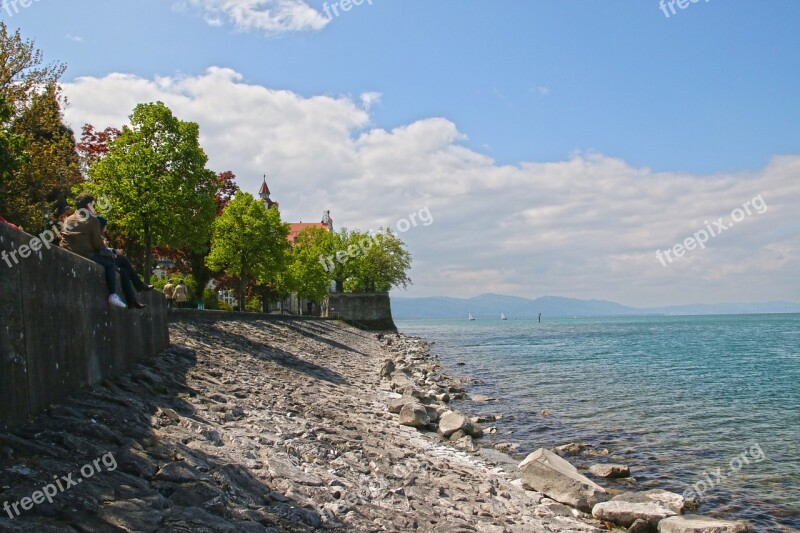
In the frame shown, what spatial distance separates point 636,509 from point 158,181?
80.1ft

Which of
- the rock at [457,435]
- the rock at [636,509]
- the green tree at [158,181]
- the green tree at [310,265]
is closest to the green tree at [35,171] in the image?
the green tree at [158,181]

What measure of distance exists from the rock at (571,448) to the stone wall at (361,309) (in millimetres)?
69225

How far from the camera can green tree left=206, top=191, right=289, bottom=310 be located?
45125 mm

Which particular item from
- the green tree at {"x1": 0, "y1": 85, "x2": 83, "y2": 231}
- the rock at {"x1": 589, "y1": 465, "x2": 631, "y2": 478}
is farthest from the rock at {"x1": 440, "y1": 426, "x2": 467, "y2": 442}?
the green tree at {"x1": 0, "y1": 85, "x2": 83, "y2": 231}

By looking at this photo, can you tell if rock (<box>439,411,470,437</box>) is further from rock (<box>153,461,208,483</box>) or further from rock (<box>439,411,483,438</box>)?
rock (<box>153,461,208,483</box>)

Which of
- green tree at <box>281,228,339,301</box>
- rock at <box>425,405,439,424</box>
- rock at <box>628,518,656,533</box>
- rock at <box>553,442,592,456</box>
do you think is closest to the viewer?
rock at <box>628,518,656,533</box>

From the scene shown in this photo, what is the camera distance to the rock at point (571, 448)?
14.5m

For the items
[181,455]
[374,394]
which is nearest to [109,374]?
[181,455]

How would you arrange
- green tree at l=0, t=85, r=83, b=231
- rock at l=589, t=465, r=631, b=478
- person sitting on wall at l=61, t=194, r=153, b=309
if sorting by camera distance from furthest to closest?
green tree at l=0, t=85, r=83, b=231
rock at l=589, t=465, r=631, b=478
person sitting on wall at l=61, t=194, r=153, b=309

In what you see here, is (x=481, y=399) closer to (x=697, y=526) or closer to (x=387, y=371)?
(x=387, y=371)

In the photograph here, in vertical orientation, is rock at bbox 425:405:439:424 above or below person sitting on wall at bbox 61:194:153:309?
below

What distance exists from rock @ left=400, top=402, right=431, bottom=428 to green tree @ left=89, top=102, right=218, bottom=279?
16.7 m

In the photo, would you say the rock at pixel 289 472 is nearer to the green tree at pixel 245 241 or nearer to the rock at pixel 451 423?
the rock at pixel 451 423

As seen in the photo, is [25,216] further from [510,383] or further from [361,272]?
[361,272]
